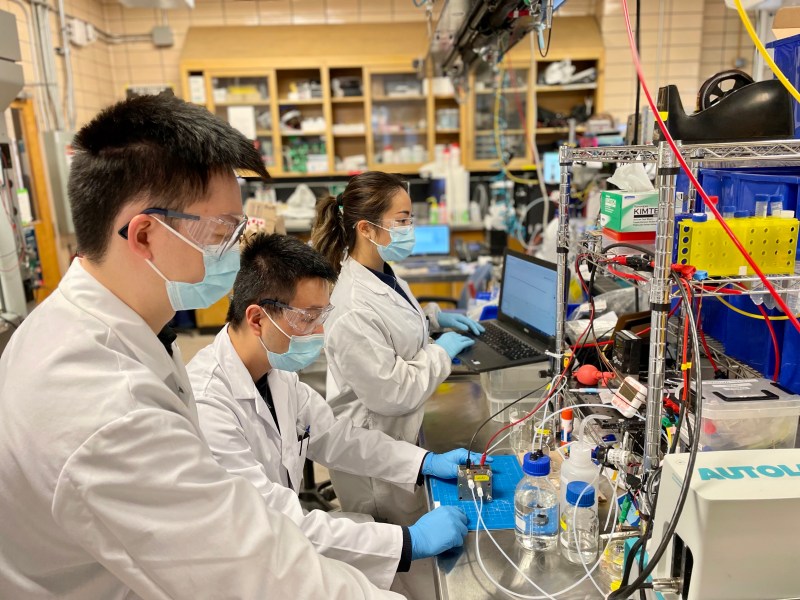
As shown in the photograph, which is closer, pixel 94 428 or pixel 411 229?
pixel 94 428

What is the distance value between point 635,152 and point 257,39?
4.94 meters

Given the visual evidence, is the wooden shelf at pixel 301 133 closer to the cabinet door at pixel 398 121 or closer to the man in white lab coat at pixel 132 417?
the cabinet door at pixel 398 121

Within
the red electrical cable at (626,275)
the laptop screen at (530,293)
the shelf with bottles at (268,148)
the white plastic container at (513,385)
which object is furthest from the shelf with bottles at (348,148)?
the red electrical cable at (626,275)

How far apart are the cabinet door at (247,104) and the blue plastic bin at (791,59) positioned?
4.38 m

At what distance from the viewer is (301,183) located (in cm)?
563

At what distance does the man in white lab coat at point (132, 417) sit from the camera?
748 millimetres

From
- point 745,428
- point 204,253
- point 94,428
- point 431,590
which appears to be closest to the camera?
point 94,428

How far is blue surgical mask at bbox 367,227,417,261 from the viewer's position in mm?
2014

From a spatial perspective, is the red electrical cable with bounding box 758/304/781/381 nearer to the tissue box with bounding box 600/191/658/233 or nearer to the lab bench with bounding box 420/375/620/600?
the tissue box with bounding box 600/191/658/233

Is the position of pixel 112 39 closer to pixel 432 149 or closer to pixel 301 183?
pixel 301 183

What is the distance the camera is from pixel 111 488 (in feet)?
2.43

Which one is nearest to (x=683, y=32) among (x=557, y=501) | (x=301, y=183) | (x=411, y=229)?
(x=301, y=183)

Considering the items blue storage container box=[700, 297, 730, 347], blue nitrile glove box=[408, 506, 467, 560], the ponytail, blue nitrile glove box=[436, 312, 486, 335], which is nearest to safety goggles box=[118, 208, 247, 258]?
blue nitrile glove box=[408, 506, 467, 560]

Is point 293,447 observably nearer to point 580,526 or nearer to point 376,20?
point 580,526
